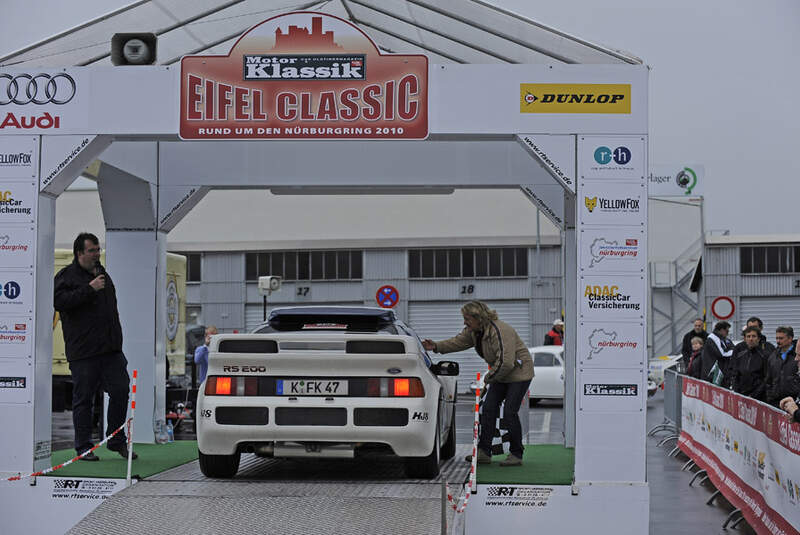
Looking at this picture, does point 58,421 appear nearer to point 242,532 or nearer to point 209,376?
point 209,376

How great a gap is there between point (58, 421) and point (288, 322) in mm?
13224

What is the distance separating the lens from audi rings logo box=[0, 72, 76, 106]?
8906 millimetres

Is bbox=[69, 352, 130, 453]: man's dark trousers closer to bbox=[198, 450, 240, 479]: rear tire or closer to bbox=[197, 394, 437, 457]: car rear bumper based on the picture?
bbox=[198, 450, 240, 479]: rear tire

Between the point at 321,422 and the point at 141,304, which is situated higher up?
the point at 141,304

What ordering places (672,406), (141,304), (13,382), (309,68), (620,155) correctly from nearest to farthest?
(620,155), (309,68), (13,382), (141,304), (672,406)

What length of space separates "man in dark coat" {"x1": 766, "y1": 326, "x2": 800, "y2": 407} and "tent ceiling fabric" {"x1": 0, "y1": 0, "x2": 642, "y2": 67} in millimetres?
3796

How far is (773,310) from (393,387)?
1327 inches

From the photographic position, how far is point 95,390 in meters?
9.83

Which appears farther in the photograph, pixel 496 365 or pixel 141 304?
pixel 141 304

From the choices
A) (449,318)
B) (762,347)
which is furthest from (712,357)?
(449,318)

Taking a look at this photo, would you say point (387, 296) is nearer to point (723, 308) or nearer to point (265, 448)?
point (723, 308)

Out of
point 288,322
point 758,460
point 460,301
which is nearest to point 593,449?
point 758,460

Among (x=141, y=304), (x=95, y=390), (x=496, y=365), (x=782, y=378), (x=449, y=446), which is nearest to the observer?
(x=95, y=390)

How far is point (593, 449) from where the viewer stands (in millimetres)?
8492
